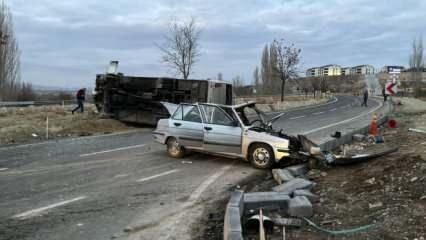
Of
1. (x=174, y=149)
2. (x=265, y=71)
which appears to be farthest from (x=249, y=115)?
(x=265, y=71)

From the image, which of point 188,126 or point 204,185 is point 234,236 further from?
point 188,126

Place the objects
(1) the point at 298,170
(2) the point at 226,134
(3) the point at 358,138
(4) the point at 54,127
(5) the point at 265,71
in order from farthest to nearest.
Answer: (5) the point at 265,71, (4) the point at 54,127, (3) the point at 358,138, (2) the point at 226,134, (1) the point at 298,170

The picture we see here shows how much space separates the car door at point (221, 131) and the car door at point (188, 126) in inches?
8.1

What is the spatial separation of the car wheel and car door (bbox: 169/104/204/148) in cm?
15

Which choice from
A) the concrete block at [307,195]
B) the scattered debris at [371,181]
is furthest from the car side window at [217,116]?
the concrete block at [307,195]

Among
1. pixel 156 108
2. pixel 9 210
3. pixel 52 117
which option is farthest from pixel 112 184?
pixel 52 117

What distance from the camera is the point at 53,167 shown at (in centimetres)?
1134

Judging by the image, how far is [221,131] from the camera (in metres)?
12.1

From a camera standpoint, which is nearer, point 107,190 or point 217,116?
point 107,190

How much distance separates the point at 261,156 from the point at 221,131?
1.23 metres

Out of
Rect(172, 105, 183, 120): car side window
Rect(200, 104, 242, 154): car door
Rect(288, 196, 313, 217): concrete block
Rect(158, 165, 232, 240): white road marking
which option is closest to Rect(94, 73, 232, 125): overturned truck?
Rect(172, 105, 183, 120): car side window

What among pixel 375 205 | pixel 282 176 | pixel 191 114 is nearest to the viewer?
pixel 375 205

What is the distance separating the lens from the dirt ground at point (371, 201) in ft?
18.8

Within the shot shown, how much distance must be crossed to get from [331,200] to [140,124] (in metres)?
17.3
